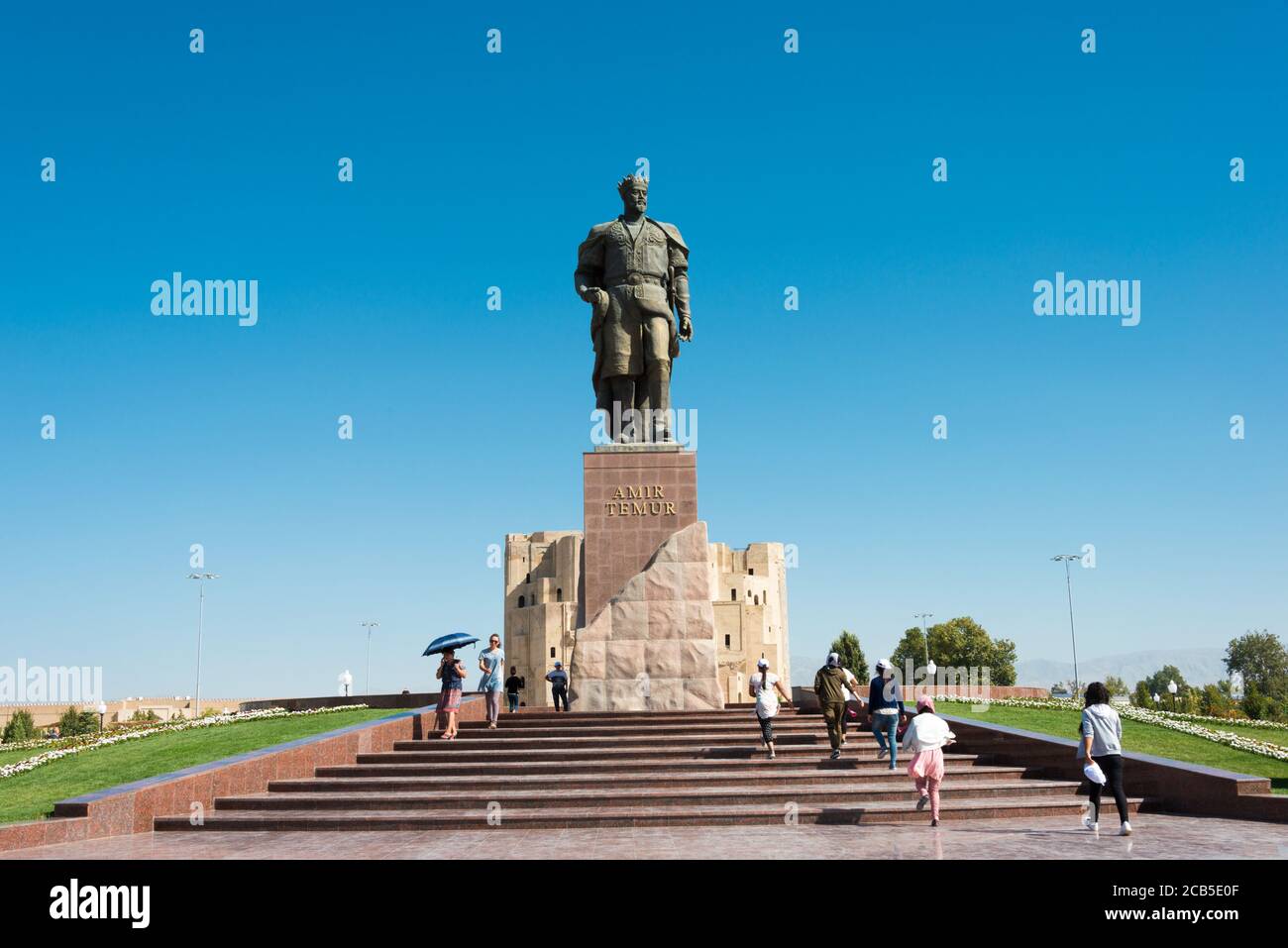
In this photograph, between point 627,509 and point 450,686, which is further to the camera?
point 627,509

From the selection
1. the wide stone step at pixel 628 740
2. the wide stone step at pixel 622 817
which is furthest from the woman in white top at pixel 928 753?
the wide stone step at pixel 628 740

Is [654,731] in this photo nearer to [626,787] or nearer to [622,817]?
[626,787]

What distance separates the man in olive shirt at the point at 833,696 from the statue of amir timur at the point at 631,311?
21.4 feet

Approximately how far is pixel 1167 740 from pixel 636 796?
9802 millimetres

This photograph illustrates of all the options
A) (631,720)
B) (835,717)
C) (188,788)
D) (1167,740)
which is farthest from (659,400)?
(188,788)

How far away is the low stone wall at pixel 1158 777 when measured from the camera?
9898mm

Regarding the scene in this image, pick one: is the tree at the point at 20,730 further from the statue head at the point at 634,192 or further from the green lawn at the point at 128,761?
the statue head at the point at 634,192

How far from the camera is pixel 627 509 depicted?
56.2ft

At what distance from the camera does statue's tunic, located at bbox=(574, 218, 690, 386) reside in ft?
58.6

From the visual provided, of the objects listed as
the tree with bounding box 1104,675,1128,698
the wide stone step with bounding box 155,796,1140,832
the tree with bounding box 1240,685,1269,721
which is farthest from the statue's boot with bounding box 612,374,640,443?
the tree with bounding box 1104,675,1128,698
